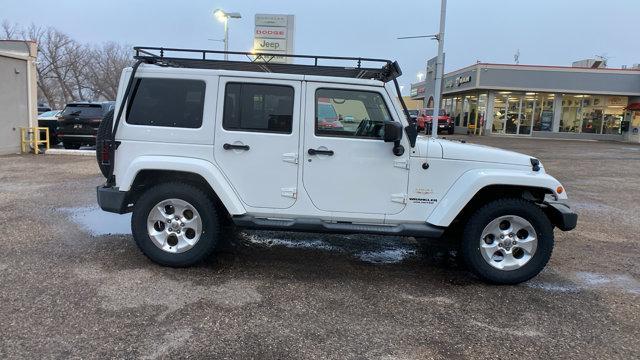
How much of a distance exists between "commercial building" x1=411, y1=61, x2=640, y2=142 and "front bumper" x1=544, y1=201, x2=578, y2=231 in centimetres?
3077

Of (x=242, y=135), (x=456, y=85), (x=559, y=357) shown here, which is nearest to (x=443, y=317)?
(x=559, y=357)

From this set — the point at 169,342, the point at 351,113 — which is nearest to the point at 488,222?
the point at 351,113

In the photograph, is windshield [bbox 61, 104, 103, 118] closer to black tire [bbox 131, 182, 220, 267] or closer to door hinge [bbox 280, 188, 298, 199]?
black tire [bbox 131, 182, 220, 267]

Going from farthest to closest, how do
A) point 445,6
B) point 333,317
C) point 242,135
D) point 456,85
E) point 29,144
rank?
point 456,85
point 445,6
point 29,144
point 242,135
point 333,317

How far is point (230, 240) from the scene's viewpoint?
600cm

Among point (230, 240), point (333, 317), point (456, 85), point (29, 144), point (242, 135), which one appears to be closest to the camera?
point (333, 317)

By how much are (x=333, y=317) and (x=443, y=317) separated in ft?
2.95

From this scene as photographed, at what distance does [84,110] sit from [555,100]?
101 ft

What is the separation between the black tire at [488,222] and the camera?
15.6 feet

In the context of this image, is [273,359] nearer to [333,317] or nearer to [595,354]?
[333,317]

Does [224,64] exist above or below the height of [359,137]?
above

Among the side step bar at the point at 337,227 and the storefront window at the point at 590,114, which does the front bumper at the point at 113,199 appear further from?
the storefront window at the point at 590,114

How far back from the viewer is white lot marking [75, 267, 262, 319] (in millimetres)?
4121

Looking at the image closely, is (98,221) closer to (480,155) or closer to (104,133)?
(104,133)
